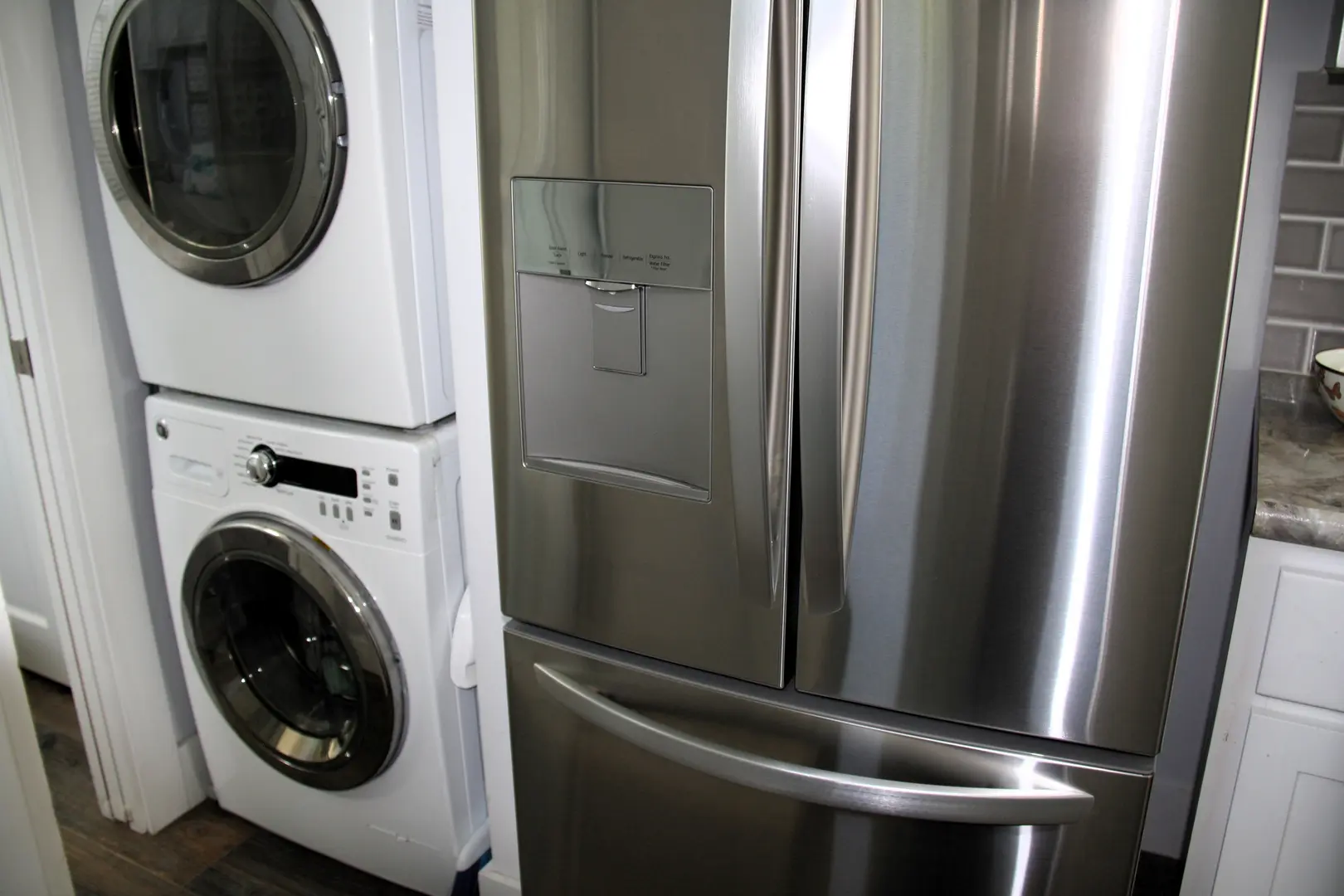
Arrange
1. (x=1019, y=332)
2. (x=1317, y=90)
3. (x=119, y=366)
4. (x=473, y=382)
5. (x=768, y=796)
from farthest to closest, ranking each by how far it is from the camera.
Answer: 1. (x=119, y=366)
2. (x=1317, y=90)
3. (x=473, y=382)
4. (x=768, y=796)
5. (x=1019, y=332)

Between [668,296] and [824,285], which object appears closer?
[824,285]

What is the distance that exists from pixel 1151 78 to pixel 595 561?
2.52ft

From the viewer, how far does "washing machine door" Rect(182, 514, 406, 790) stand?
154 cm

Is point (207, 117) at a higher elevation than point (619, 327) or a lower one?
higher

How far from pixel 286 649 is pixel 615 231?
112 cm

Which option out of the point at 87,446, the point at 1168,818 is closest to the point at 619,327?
the point at 87,446

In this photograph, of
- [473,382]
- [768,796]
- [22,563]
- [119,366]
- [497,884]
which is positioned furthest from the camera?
[22,563]

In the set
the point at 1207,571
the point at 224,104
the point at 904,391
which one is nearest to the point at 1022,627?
the point at 904,391

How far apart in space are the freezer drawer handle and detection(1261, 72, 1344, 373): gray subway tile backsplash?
2.93 feet

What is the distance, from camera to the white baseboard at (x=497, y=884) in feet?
5.29

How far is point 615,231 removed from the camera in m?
1.05

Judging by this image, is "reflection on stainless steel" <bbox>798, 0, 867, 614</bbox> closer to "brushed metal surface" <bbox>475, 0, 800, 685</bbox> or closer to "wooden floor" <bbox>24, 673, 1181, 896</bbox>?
"brushed metal surface" <bbox>475, 0, 800, 685</bbox>

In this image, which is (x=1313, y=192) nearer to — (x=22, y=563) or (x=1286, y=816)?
(x=1286, y=816)

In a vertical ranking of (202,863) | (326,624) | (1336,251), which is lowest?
(202,863)
